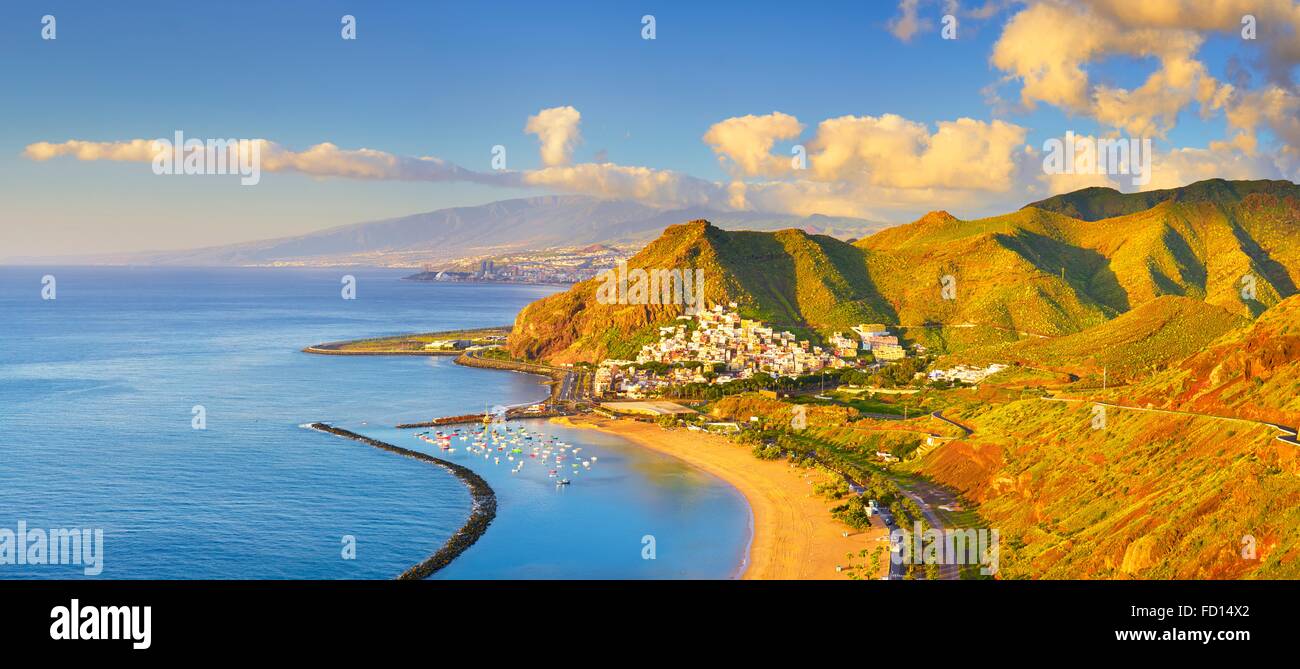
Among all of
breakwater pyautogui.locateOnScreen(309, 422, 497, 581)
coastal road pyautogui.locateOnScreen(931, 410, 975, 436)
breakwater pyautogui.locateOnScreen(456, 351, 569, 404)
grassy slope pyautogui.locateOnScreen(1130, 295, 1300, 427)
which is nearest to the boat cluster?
breakwater pyautogui.locateOnScreen(309, 422, 497, 581)

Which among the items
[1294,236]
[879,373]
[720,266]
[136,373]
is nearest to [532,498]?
[879,373]

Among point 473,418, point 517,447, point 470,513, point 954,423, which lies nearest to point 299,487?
point 470,513

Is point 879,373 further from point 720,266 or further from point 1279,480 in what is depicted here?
point 1279,480

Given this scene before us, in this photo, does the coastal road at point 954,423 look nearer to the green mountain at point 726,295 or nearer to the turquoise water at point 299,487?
the turquoise water at point 299,487

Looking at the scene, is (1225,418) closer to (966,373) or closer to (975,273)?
(966,373)

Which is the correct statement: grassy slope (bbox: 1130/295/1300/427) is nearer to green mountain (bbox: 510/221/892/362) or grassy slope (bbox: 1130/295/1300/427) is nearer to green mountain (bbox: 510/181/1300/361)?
green mountain (bbox: 510/181/1300/361)

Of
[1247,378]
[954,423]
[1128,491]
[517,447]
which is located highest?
[1247,378]

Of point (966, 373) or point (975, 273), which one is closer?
point (966, 373)
